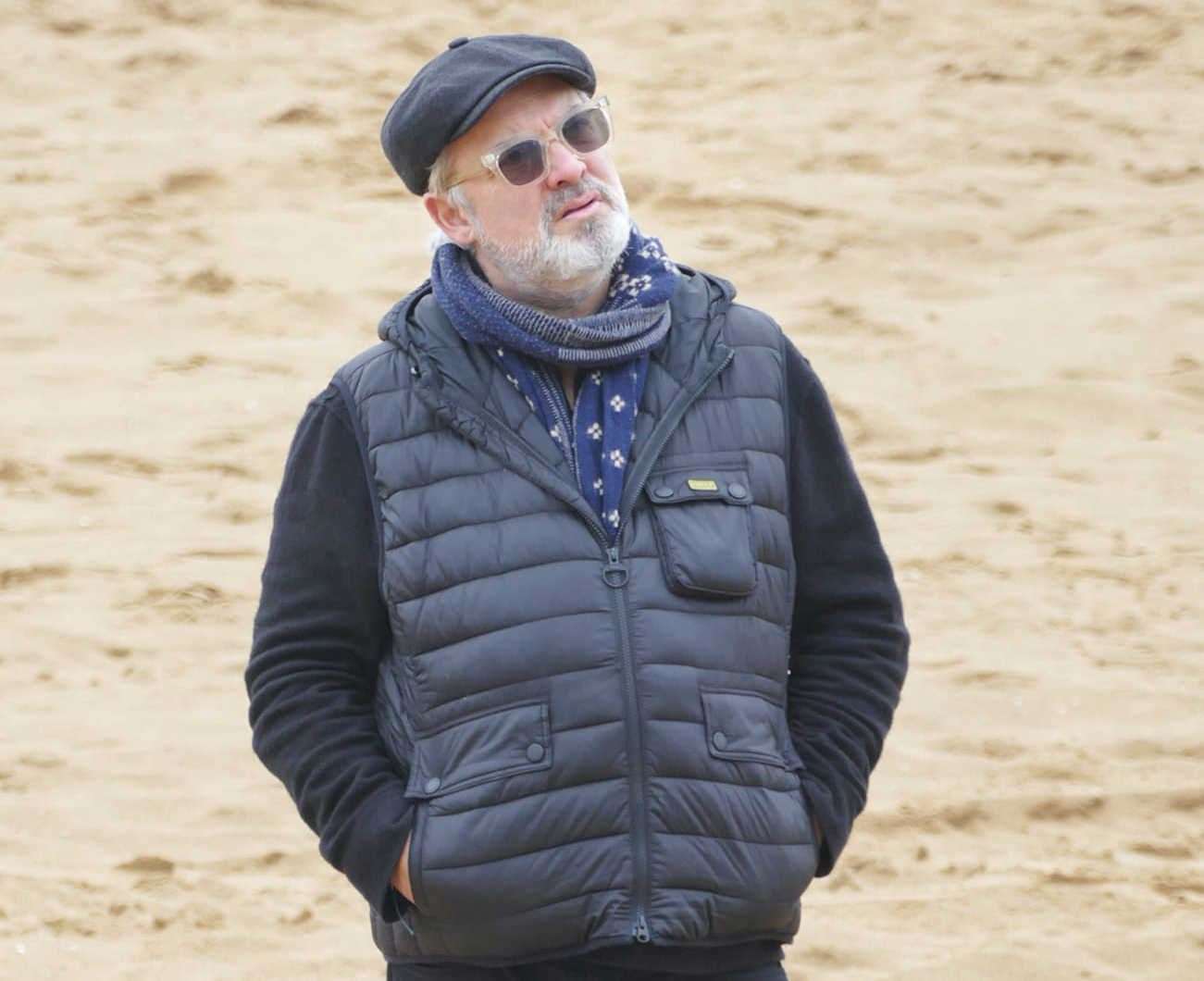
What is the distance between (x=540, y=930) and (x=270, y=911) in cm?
223

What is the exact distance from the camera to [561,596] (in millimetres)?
2510

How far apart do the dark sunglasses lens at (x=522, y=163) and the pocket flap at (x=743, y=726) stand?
675 mm

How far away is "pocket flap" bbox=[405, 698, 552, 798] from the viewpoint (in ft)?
8.13

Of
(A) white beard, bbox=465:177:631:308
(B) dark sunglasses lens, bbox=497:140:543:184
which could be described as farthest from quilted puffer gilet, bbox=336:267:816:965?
(B) dark sunglasses lens, bbox=497:140:543:184

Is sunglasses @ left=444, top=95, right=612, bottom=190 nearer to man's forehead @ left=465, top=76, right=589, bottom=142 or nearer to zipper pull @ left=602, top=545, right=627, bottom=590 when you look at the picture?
man's forehead @ left=465, top=76, right=589, bottom=142

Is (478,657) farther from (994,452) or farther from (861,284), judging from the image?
(861,284)

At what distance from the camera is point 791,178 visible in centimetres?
820

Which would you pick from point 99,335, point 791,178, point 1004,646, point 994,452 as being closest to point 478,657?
point 1004,646

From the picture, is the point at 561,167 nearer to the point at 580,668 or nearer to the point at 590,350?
the point at 590,350

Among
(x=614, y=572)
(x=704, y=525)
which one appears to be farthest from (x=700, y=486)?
(x=614, y=572)

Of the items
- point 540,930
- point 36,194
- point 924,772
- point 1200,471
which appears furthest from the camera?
point 36,194

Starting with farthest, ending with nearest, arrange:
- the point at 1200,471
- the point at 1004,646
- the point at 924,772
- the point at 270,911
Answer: the point at 1200,471 < the point at 1004,646 < the point at 924,772 < the point at 270,911

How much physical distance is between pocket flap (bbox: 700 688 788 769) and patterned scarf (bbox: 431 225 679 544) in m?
0.23

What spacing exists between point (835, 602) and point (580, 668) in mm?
417
